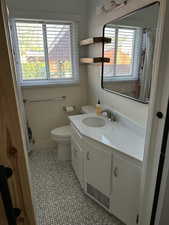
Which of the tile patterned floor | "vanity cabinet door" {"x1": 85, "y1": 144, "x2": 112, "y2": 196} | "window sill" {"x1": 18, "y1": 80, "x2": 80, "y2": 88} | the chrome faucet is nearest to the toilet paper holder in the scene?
"window sill" {"x1": 18, "y1": 80, "x2": 80, "y2": 88}

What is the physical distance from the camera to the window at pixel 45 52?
2.40 meters

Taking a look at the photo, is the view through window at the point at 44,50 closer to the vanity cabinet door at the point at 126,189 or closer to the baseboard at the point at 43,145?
the baseboard at the point at 43,145

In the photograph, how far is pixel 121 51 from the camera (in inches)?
74.4

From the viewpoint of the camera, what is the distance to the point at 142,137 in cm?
157

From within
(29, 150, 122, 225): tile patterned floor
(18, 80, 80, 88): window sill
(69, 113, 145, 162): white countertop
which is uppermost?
(18, 80, 80, 88): window sill

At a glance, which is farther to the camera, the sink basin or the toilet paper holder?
the toilet paper holder

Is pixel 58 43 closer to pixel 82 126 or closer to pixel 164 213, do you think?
pixel 82 126

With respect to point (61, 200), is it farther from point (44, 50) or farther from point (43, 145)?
point (44, 50)

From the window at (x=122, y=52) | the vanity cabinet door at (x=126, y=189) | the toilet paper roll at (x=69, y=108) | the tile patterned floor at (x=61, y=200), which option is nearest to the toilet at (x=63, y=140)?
the tile patterned floor at (x=61, y=200)

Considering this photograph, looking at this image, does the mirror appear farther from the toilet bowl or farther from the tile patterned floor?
the tile patterned floor

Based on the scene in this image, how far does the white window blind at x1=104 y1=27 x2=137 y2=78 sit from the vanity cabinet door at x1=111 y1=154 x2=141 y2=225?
0.98m

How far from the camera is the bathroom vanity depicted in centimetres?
127

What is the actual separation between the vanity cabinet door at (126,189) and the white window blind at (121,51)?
3.21 ft

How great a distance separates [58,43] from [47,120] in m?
1.36
